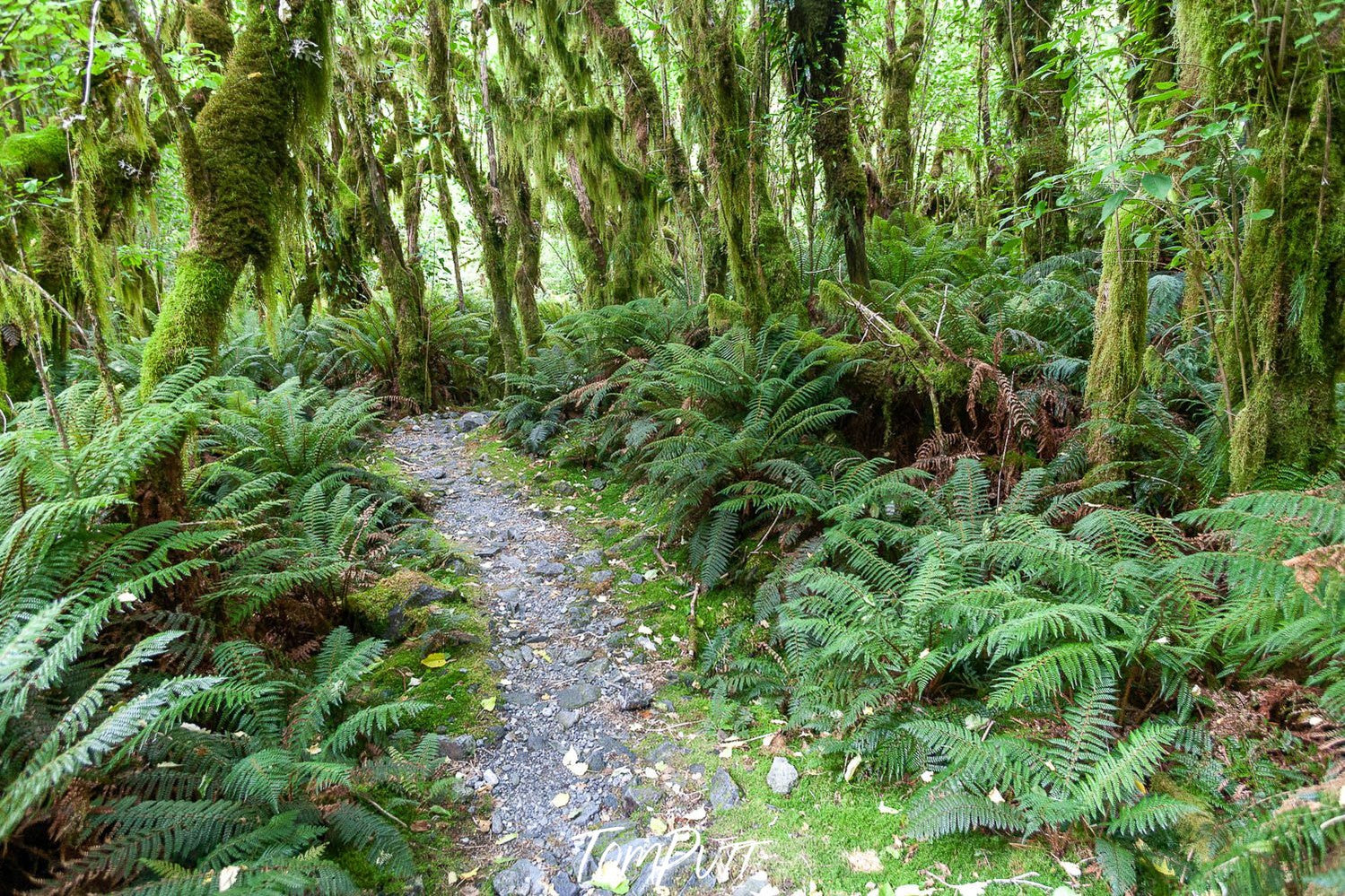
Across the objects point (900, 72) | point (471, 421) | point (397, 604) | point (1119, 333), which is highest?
point (900, 72)

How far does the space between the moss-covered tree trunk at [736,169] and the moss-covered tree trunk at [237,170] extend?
113 inches

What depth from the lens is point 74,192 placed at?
12.3ft

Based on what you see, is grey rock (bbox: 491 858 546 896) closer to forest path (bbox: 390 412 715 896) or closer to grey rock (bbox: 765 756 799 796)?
forest path (bbox: 390 412 715 896)

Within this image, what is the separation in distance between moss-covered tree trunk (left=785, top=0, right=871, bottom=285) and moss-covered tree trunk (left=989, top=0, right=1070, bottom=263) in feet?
5.49

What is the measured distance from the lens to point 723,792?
2.66m

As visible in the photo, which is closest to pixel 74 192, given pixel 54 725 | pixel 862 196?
pixel 54 725

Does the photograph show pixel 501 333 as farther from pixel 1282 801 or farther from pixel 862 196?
pixel 1282 801

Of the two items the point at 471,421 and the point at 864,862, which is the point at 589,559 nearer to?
the point at 864,862

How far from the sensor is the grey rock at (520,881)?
2.29 meters

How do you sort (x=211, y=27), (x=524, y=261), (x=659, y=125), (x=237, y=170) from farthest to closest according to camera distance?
(x=524, y=261) → (x=659, y=125) → (x=211, y=27) → (x=237, y=170)

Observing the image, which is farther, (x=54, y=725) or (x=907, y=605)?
(x=907, y=605)

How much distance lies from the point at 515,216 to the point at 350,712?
729 cm

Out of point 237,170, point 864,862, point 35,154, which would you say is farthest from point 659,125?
point 864,862

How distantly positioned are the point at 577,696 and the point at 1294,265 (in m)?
3.80
